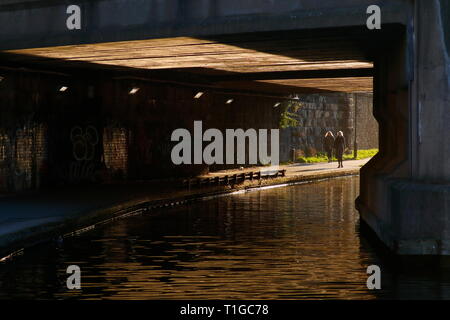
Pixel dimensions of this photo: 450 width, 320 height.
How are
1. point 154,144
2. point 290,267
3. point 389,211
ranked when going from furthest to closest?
point 154,144 → point 389,211 → point 290,267

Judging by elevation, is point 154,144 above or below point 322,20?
below

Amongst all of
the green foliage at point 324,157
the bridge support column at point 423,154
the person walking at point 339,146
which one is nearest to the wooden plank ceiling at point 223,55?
the bridge support column at point 423,154

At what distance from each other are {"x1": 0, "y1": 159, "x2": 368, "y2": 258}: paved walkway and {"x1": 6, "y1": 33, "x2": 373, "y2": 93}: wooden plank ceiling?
135 inches

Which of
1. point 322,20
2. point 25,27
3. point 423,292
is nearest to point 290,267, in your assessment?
point 423,292

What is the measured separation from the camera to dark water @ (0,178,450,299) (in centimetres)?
1155

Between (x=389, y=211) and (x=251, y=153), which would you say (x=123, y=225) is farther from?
(x=251, y=153)

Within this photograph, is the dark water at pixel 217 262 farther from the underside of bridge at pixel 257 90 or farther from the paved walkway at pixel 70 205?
the underside of bridge at pixel 257 90

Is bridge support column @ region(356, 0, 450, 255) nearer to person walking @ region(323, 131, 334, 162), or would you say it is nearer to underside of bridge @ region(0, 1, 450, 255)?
underside of bridge @ region(0, 1, 450, 255)

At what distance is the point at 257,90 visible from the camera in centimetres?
3806

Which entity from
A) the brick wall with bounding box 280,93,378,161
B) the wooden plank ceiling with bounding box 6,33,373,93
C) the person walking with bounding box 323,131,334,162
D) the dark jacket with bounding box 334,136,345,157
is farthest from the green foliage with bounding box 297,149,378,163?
the wooden plank ceiling with bounding box 6,33,373,93

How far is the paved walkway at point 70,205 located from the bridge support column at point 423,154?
5.93m

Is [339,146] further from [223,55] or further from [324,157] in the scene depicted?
[223,55]

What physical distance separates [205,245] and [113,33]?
5294 mm
